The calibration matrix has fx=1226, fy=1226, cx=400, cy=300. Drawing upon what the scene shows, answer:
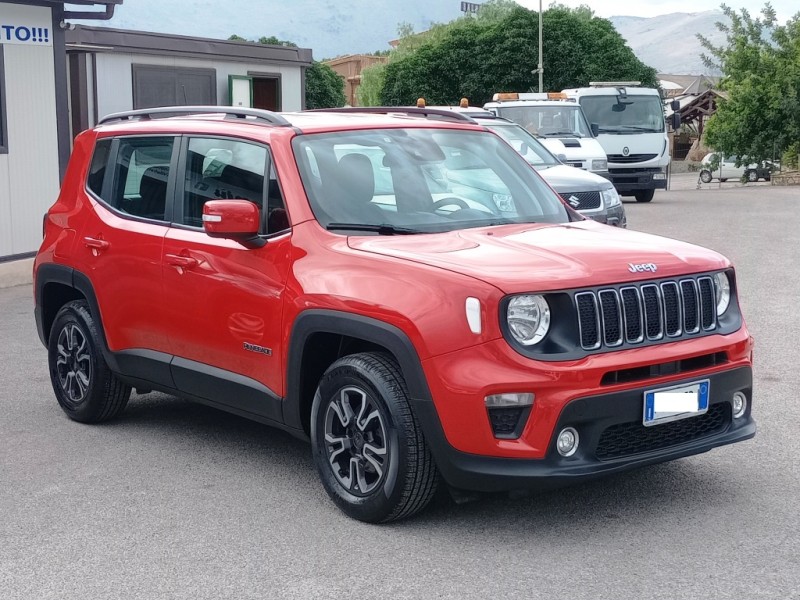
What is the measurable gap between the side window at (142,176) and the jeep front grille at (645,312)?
8.49ft

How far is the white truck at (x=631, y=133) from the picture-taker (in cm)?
2534

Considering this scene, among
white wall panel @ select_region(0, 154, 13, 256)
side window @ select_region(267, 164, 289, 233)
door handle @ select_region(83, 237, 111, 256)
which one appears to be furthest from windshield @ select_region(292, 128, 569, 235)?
white wall panel @ select_region(0, 154, 13, 256)

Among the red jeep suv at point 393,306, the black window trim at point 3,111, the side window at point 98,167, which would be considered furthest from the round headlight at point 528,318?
the black window trim at point 3,111

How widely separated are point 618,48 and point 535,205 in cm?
6065

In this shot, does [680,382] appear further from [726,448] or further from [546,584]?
[726,448]

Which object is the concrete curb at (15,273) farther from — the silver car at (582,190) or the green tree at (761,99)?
the green tree at (761,99)

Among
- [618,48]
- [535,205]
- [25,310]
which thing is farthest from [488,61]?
[535,205]

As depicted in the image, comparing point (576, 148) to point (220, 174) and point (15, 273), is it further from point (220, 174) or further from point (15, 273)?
point (220, 174)

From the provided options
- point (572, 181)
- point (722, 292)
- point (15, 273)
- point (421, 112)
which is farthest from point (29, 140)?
point (722, 292)

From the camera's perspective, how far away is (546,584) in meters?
4.43

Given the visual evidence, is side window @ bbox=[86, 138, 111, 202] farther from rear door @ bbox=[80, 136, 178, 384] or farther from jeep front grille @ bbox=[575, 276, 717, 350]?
jeep front grille @ bbox=[575, 276, 717, 350]

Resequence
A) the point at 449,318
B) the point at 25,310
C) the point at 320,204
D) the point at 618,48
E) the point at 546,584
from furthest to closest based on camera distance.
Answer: the point at 618,48 < the point at 25,310 < the point at 320,204 < the point at 449,318 < the point at 546,584

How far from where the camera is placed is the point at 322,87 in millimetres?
84750

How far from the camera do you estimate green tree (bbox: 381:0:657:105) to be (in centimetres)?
6469
